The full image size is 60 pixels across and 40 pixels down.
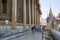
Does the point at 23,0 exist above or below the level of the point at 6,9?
above

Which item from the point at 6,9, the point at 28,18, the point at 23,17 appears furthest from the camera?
the point at 28,18

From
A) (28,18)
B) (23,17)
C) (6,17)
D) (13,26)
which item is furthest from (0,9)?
(28,18)

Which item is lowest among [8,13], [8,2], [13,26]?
[13,26]

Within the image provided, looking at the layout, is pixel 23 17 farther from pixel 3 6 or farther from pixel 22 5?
pixel 3 6

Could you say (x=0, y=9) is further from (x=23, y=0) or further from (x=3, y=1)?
(x=23, y=0)

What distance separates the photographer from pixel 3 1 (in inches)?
478

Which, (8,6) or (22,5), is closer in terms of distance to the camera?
(8,6)

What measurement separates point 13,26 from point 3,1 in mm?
3510

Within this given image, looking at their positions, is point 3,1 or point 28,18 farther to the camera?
point 28,18

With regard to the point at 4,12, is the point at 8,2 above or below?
above

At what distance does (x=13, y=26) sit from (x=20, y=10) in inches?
213

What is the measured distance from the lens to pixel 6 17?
1114cm

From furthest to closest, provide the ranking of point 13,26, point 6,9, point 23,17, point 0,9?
1. point 23,17
2. point 6,9
3. point 0,9
4. point 13,26

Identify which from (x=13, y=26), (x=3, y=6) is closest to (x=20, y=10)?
(x=3, y=6)
